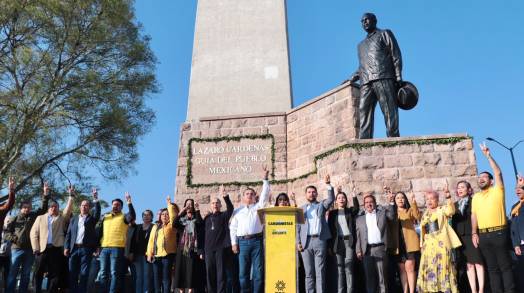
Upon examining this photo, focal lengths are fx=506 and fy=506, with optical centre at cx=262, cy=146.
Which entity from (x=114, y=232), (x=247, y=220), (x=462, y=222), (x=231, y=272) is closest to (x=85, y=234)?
(x=114, y=232)

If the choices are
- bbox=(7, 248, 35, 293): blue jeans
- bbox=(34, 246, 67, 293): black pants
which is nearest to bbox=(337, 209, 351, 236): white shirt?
bbox=(34, 246, 67, 293): black pants

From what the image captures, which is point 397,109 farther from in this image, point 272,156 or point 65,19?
point 65,19

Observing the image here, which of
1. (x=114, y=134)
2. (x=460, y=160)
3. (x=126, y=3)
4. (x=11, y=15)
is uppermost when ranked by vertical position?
(x=126, y=3)

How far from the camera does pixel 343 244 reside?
723 cm

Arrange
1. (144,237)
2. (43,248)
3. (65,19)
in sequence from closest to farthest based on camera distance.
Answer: (43,248)
(144,237)
(65,19)

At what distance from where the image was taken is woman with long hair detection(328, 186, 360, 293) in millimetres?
7141

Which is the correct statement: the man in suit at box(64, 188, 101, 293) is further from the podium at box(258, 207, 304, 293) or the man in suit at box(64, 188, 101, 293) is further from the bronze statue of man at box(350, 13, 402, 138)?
the bronze statue of man at box(350, 13, 402, 138)

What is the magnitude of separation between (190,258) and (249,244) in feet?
4.17

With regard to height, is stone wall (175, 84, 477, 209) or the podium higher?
stone wall (175, 84, 477, 209)

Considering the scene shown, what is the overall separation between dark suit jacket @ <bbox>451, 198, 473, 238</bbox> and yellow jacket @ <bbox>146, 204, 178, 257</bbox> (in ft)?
14.1

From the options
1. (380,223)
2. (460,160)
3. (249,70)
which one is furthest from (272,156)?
(380,223)

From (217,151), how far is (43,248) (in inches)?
236

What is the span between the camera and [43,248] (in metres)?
7.92

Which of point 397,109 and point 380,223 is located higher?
point 397,109
